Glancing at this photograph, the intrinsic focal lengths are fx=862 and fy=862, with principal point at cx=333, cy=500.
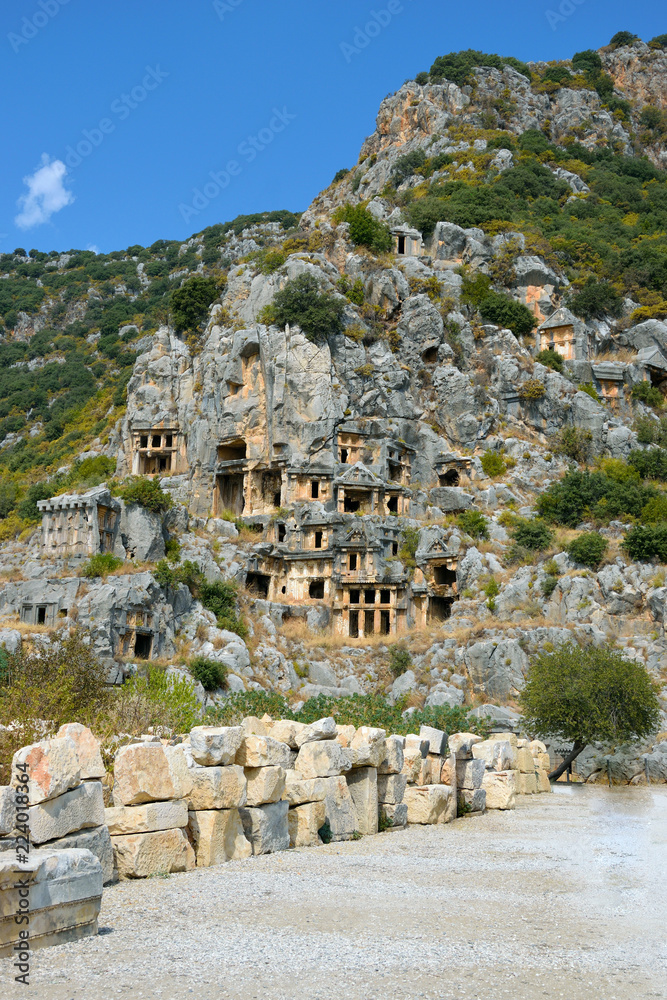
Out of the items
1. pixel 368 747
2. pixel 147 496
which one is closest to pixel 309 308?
pixel 147 496

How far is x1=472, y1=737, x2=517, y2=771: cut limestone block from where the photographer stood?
22.8 meters

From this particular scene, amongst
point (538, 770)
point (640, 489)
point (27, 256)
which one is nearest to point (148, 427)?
point (640, 489)

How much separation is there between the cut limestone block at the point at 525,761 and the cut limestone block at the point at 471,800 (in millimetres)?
4706

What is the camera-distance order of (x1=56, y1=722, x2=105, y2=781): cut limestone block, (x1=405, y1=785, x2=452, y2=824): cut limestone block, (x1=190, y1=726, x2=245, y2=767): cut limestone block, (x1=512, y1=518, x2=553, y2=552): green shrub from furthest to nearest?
(x1=512, y1=518, x2=553, y2=552): green shrub
(x1=405, y1=785, x2=452, y2=824): cut limestone block
(x1=190, y1=726, x2=245, y2=767): cut limestone block
(x1=56, y1=722, x2=105, y2=781): cut limestone block

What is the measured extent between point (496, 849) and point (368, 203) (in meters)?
70.8

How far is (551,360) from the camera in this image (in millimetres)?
61906

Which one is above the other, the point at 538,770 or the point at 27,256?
the point at 27,256

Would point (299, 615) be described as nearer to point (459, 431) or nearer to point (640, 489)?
point (459, 431)

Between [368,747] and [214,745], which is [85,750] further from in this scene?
[368,747]

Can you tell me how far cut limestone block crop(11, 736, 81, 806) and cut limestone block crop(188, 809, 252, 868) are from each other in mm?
2805

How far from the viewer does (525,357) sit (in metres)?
61.8

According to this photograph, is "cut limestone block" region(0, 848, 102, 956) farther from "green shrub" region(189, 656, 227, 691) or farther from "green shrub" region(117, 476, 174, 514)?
"green shrub" region(117, 476, 174, 514)

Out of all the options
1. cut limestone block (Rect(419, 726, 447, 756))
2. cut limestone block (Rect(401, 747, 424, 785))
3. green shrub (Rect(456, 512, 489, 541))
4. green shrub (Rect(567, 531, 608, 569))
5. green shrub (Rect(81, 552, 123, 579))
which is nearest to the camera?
cut limestone block (Rect(401, 747, 424, 785))

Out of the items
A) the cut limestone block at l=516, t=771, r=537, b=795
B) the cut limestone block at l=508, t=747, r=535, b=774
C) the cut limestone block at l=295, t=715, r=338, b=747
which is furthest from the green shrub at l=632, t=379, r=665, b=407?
the cut limestone block at l=295, t=715, r=338, b=747
